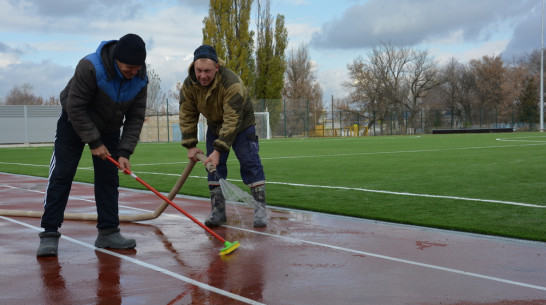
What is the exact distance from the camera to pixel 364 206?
820 centimetres

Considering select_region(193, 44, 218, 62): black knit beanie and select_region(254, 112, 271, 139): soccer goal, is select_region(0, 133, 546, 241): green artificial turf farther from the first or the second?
select_region(254, 112, 271, 139): soccer goal

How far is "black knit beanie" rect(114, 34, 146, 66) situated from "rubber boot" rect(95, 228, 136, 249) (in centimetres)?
167

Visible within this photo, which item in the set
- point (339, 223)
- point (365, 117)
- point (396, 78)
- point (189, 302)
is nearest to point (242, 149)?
point (339, 223)

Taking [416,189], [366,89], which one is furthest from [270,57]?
[416,189]

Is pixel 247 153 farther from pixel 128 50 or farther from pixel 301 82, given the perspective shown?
pixel 301 82

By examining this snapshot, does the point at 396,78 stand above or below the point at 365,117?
above

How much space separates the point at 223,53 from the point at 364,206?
4409 centimetres

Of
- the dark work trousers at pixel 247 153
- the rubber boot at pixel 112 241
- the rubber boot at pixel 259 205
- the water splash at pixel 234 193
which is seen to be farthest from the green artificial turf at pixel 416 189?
the rubber boot at pixel 112 241

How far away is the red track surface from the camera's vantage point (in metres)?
4.08

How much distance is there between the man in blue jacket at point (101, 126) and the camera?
515 cm

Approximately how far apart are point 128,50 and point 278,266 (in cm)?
219

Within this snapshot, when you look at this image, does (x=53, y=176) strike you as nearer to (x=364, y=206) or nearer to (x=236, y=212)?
(x=236, y=212)

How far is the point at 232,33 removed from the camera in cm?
5181

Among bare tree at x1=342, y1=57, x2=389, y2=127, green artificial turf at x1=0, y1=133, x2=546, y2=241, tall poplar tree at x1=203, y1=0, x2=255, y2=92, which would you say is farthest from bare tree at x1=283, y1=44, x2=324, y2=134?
green artificial turf at x1=0, y1=133, x2=546, y2=241
